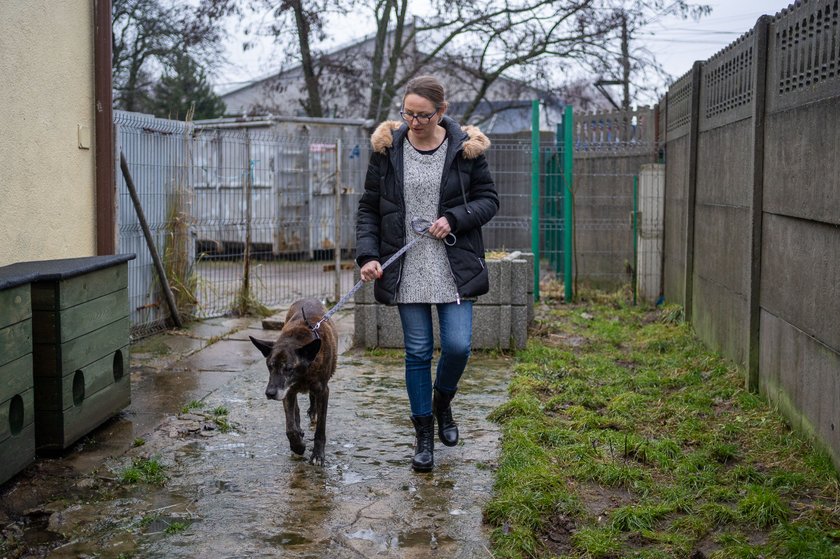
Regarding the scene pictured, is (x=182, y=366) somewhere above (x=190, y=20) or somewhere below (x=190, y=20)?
below

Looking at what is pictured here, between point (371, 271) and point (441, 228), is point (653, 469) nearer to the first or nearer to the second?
point (441, 228)

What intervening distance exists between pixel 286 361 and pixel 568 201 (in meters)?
7.66

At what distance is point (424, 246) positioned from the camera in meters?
4.75

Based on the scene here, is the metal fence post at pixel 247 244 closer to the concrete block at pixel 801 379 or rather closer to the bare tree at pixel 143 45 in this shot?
the concrete block at pixel 801 379

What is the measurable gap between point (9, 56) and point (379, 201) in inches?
113

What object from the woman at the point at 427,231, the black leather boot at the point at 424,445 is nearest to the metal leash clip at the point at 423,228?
the woman at the point at 427,231

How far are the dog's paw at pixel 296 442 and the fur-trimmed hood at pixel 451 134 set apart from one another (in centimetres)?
161

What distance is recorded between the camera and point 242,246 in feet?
34.7

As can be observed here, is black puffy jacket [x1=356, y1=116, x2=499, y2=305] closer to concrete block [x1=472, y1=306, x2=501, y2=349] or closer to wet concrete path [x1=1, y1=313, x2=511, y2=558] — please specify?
wet concrete path [x1=1, y1=313, x2=511, y2=558]

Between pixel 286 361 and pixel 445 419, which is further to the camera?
pixel 445 419

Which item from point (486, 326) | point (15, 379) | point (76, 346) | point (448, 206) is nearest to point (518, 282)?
point (486, 326)

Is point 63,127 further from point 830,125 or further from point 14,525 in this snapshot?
point 830,125

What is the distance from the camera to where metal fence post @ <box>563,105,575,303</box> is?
1170 cm

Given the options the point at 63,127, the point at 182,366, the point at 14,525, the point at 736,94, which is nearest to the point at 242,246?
the point at 182,366
